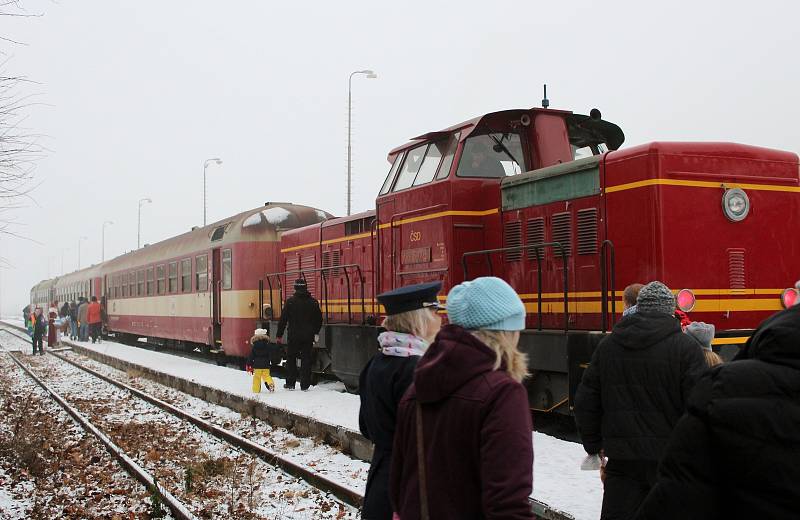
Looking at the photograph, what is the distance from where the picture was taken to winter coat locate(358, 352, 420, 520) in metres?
3.20

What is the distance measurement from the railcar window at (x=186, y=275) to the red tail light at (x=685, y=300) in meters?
15.6

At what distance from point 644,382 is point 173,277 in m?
20.0

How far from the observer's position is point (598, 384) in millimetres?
3990

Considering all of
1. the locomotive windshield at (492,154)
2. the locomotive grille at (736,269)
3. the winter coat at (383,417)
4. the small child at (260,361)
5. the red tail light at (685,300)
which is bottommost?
the small child at (260,361)

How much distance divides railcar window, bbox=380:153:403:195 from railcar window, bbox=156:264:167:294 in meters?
14.1

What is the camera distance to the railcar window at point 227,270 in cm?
1753

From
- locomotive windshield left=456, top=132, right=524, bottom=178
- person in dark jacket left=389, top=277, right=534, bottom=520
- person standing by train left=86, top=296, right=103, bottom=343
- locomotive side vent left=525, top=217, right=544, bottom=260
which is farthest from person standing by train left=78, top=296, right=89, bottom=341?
person in dark jacket left=389, top=277, right=534, bottom=520

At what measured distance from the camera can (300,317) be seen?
12.7m

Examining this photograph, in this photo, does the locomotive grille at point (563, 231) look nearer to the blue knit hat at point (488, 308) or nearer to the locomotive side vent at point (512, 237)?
the locomotive side vent at point (512, 237)

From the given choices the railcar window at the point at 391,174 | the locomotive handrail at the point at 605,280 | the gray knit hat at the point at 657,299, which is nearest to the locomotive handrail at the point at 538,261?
the locomotive handrail at the point at 605,280

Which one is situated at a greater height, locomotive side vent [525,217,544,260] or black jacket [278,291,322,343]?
locomotive side vent [525,217,544,260]

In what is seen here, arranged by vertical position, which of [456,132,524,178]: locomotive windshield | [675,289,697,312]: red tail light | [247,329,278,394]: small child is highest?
[456,132,524,178]: locomotive windshield

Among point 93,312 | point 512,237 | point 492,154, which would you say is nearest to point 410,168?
point 492,154

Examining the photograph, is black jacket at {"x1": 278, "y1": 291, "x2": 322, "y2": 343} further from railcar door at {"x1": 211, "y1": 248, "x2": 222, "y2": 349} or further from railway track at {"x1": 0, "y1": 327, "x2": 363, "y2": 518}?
railcar door at {"x1": 211, "y1": 248, "x2": 222, "y2": 349}
